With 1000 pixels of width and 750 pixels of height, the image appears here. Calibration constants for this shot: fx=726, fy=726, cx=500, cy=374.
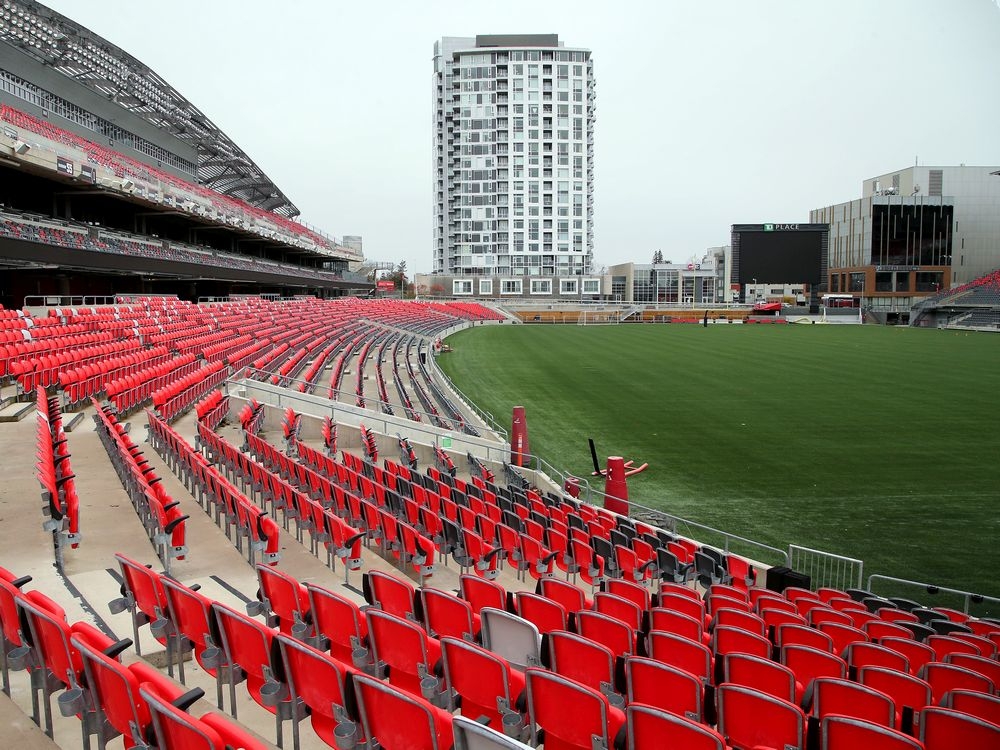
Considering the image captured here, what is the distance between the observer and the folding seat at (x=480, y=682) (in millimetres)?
3557

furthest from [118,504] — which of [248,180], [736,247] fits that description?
[736,247]

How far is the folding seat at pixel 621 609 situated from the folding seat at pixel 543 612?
0.52 metres

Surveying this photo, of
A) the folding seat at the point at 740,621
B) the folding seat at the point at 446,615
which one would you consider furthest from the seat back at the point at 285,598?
the folding seat at the point at 740,621

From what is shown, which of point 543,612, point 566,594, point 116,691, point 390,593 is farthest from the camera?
point 566,594

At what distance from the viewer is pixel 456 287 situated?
94.5 meters

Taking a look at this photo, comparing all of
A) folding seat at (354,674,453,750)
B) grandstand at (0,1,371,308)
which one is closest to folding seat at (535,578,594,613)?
folding seat at (354,674,453,750)

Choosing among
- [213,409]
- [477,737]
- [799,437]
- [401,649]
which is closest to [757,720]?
[477,737]

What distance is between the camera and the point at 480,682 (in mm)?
3709

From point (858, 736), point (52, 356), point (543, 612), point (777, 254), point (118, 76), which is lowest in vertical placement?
point (543, 612)

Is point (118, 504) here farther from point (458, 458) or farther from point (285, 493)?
point (458, 458)

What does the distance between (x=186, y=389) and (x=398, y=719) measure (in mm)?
12967

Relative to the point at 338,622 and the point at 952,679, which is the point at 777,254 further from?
the point at 338,622

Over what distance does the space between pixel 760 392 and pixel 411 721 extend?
24481 millimetres

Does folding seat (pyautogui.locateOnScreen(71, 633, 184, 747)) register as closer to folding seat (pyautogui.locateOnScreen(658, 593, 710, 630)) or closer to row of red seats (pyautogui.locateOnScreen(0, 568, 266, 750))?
row of red seats (pyautogui.locateOnScreen(0, 568, 266, 750))
